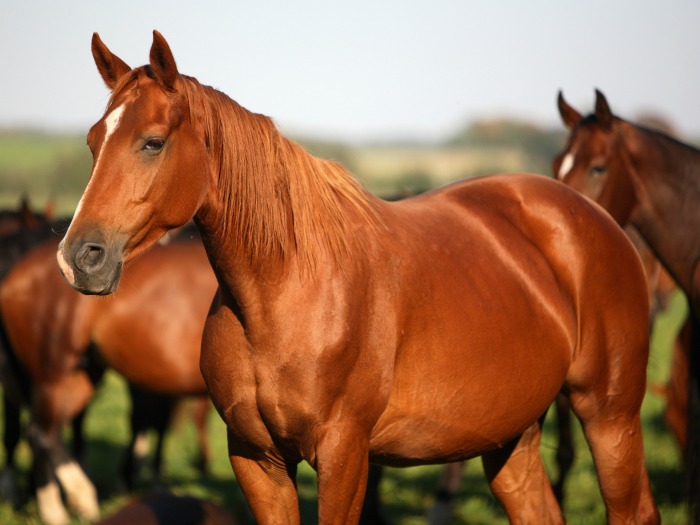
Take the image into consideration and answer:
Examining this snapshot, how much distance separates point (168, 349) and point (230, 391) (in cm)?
315

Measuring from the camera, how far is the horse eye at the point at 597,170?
5143 mm

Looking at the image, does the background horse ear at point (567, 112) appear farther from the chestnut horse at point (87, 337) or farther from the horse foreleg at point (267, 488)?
the horse foreleg at point (267, 488)

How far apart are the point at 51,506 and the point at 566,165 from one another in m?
4.16

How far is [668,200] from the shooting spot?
5.15 m

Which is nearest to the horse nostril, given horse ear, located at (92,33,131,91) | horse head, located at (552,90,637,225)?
horse ear, located at (92,33,131,91)

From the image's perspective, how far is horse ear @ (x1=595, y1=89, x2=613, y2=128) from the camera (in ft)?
16.7

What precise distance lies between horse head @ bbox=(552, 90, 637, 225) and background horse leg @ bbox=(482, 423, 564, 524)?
1669mm

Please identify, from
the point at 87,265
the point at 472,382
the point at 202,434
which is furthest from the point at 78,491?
the point at 87,265

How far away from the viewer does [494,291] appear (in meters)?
3.51

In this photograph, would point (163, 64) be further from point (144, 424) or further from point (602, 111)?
point (144, 424)

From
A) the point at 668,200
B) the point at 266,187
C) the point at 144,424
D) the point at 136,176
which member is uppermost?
the point at 136,176

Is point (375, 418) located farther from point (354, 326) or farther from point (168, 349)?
point (168, 349)

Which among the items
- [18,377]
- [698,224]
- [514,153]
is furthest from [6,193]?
[698,224]

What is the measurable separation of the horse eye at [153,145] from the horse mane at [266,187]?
0.49ft
